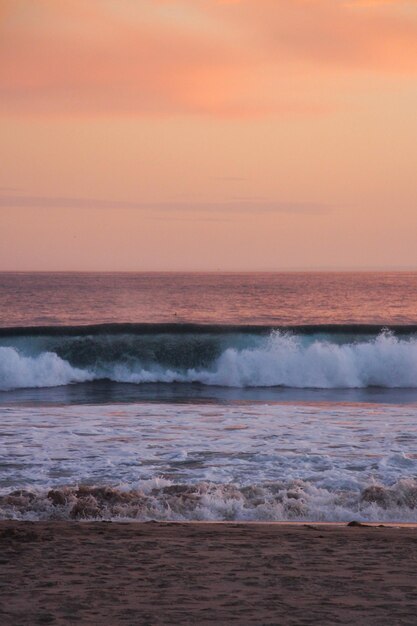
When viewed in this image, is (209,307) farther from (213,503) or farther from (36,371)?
(213,503)

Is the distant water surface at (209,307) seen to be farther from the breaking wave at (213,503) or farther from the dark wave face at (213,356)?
the breaking wave at (213,503)

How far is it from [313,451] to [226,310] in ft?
144

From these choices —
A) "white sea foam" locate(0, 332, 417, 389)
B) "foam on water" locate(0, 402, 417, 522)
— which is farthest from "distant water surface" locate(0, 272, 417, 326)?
"foam on water" locate(0, 402, 417, 522)

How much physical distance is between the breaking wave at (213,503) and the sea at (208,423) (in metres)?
0.02

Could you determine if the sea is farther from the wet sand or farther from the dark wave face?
the wet sand

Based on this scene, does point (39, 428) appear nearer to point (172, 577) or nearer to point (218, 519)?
point (218, 519)

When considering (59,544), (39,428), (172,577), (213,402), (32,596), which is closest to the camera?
(32,596)

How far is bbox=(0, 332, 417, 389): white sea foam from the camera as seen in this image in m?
25.8

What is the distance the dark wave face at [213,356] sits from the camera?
26062mm

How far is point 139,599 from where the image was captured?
592 cm

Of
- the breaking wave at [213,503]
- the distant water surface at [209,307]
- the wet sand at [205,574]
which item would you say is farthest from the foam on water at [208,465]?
the distant water surface at [209,307]

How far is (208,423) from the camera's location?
15562 millimetres

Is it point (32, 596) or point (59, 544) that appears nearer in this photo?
point (32, 596)

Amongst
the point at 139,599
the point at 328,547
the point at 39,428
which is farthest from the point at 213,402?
the point at 139,599
